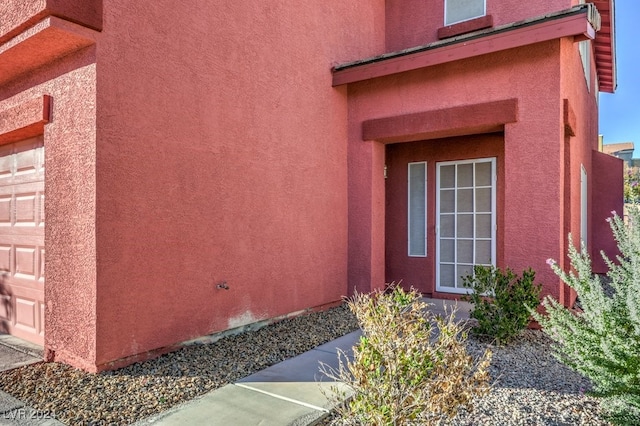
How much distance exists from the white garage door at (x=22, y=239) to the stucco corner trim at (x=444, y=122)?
17.9ft

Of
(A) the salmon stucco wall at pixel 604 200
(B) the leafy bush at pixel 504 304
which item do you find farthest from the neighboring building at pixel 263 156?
(A) the salmon stucco wall at pixel 604 200

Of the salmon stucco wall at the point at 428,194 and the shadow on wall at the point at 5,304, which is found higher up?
the salmon stucco wall at the point at 428,194

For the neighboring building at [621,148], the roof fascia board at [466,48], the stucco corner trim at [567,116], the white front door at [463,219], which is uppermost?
the neighboring building at [621,148]

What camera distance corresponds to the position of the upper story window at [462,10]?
8.40 meters

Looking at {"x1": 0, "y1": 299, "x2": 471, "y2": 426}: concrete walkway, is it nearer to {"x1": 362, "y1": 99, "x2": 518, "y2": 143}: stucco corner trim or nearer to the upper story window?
{"x1": 362, "y1": 99, "x2": 518, "y2": 143}: stucco corner trim

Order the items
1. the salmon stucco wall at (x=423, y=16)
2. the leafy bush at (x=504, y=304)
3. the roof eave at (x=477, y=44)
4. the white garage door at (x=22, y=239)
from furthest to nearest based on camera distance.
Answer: the salmon stucco wall at (x=423, y=16), the roof eave at (x=477, y=44), the leafy bush at (x=504, y=304), the white garage door at (x=22, y=239)

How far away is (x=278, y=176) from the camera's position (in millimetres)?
6590

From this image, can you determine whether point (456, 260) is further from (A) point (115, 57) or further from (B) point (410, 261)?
(A) point (115, 57)

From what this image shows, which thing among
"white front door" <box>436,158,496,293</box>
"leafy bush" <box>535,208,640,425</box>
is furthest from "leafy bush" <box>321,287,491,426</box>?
"white front door" <box>436,158,496,293</box>

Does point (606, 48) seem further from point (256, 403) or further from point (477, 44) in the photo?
point (256, 403)

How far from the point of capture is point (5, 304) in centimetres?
600

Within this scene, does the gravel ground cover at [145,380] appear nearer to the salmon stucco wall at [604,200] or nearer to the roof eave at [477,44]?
the roof eave at [477,44]

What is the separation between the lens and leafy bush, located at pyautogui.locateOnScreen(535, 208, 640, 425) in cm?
317

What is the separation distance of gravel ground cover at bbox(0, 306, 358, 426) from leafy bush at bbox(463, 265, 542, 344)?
2.17 meters
